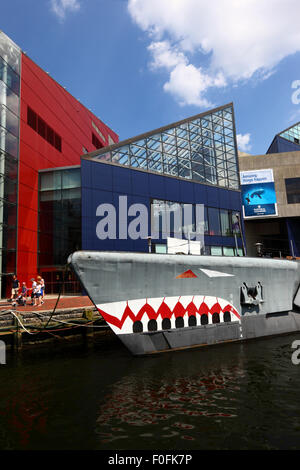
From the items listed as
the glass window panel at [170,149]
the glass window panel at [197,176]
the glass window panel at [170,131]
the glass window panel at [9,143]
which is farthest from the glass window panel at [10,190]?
the glass window panel at [197,176]

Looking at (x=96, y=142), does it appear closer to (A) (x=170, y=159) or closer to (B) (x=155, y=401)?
(A) (x=170, y=159)

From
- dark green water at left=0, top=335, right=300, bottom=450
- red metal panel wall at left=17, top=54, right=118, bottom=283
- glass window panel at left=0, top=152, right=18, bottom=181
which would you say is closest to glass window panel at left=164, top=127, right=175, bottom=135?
red metal panel wall at left=17, top=54, right=118, bottom=283

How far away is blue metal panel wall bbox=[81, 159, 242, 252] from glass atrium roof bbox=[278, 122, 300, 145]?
32.0 m

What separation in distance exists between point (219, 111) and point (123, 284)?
36431 mm

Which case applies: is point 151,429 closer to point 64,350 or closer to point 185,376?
point 185,376

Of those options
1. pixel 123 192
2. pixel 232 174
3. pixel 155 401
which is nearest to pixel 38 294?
pixel 155 401

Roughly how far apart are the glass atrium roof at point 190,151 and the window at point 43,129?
6390mm

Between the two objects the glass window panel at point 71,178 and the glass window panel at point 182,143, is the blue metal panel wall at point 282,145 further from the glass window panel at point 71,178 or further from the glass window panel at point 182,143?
the glass window panel at point 71,178

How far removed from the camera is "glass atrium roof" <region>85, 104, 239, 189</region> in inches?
1164

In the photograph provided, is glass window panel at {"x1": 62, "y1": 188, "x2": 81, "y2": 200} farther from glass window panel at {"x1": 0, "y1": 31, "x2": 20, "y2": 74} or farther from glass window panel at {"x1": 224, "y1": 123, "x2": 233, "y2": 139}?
glass window panel at {"x1": 224, "y1": 123, "x2": 233, "y2": 139}

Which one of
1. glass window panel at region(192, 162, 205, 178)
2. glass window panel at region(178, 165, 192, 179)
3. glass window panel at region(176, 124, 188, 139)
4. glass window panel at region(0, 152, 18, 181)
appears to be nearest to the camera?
glass window panel at region(0, 152, 18, 181)

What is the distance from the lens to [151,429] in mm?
5762

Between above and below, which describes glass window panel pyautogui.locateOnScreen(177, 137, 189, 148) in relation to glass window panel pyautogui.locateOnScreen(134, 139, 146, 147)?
above

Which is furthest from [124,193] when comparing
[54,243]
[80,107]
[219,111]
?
[219,111]
